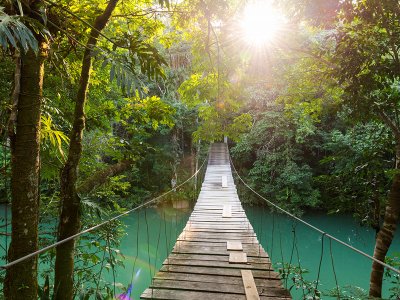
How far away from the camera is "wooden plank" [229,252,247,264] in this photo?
215 cm

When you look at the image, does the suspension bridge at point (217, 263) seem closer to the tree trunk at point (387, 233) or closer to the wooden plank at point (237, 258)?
the wooden plank at point (237, 258)

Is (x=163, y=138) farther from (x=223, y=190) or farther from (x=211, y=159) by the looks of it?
(x=223, y=190)

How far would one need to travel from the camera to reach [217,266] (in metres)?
2.09

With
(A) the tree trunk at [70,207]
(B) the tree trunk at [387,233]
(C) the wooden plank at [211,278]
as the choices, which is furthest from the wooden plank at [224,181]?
(A) the tree trunk at [70,207]

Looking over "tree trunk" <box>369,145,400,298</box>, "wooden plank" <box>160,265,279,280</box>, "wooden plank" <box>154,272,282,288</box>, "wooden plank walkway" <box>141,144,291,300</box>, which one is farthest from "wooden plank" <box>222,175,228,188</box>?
"wooden plank" <box>154,272,282,288</box>

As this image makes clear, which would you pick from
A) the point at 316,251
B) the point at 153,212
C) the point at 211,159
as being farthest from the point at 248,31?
the point at 153,212

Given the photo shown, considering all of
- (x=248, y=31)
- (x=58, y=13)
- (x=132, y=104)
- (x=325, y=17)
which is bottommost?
(x=132, y=104)

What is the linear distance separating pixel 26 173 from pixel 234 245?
71.1 inches

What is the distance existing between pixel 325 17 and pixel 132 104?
1.84 meters

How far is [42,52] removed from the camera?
51.8 inches

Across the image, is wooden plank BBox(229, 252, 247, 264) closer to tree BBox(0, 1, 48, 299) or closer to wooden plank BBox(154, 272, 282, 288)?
wooden plank BBox(154, 272, 282, 288)

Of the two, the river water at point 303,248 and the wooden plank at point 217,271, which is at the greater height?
the wooden plank at point 217,271

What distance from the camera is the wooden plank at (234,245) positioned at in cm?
242

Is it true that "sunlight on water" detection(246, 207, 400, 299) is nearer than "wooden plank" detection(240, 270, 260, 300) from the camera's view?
No
